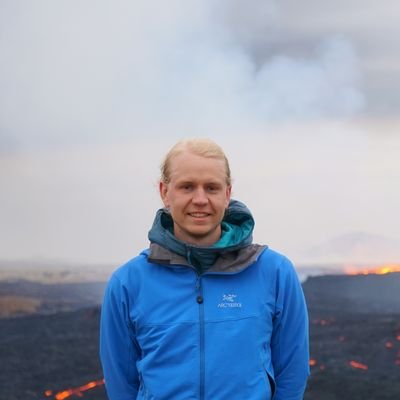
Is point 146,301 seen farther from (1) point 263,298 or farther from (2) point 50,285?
(2) point 50,285

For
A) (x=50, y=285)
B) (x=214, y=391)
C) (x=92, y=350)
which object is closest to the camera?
(x=214, y=391)

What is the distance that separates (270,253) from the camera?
5.92 feet

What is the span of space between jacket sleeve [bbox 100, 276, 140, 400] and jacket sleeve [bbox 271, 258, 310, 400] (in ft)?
1.18

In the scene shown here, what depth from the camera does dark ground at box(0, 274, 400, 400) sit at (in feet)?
21.8

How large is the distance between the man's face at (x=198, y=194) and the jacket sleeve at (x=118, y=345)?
233 millimetres

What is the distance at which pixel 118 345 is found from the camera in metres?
1.83

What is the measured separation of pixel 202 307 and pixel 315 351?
6.74 metres

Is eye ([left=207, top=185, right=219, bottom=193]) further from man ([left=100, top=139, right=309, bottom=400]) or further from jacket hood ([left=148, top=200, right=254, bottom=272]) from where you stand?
jacket hood ([left=148, top=200, right=254, bottom=272])

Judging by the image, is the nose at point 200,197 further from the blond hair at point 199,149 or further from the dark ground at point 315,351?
the dark ground at point 315,351

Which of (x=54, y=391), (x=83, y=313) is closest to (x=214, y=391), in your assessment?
(x=54, y=391)

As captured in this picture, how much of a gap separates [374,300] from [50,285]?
5.44 m

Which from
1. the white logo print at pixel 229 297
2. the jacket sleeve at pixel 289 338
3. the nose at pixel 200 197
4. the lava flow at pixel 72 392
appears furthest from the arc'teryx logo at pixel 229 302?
the lava flow at pixel 72 392

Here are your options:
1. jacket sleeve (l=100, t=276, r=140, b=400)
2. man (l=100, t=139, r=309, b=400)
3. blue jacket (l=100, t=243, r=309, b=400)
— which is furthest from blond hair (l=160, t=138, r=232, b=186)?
jacket sleeve (l=100, t=276, r=140, b=400)

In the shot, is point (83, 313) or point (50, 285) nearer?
point (83, 313)
